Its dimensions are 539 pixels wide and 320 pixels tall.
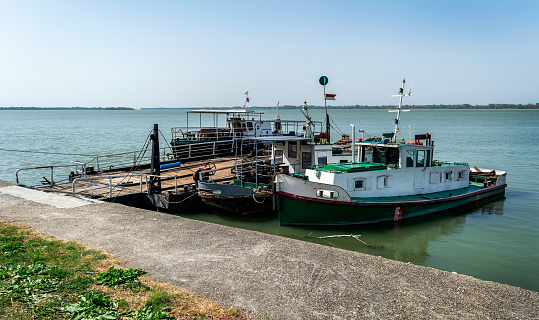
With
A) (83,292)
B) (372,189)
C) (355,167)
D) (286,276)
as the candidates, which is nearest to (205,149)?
(355,167)

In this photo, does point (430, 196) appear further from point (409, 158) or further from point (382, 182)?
point (382, 182)

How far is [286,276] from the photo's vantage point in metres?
7.32

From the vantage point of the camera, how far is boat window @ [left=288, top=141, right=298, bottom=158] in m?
18.7

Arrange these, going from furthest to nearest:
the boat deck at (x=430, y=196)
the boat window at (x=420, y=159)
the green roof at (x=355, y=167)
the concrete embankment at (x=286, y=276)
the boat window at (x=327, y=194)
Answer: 1. the boat window at (x=420, y=159)
2. the boat deck at (x=430, y=196)
3. the green roof at (x=355, y=167)
4. the boat window at (x=327, y=194)
5. the concrete embankment at (x=286, y=276)

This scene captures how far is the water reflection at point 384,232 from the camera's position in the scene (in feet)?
45.0

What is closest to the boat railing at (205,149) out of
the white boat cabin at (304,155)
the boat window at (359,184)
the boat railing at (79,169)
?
the boat railing at (79,169)

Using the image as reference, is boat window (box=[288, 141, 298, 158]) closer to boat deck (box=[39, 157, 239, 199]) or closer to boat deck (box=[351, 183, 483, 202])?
boat deck (box=[351, 183, 483, 202])

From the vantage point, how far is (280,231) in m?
15.4

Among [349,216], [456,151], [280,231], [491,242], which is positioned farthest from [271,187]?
[456,151]

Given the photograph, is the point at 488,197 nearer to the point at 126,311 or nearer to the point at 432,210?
the point at 432,210

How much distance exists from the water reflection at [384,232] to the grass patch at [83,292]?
810cm

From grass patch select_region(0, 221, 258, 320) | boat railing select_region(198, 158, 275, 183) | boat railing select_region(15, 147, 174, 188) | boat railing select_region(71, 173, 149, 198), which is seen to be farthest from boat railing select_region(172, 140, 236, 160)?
grass patch select_region(0, 221, 258, 320)

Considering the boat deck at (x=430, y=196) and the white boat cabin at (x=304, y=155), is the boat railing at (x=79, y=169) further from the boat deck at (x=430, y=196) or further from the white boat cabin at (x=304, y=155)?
the boat deck at (x=430, y=196)

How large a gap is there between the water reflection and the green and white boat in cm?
36
